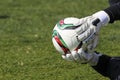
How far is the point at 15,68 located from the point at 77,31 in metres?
2.71

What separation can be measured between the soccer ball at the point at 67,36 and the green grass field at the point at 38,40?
163 centimetres

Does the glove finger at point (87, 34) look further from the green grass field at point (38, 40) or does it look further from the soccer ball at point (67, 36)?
the green grass field at point (38, 40)

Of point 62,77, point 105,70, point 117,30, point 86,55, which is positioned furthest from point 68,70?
point 117,30

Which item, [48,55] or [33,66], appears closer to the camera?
[33,66]

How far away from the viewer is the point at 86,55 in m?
5.96

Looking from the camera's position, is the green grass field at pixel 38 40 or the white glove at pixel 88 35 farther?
the green grass field at pixel 38 40

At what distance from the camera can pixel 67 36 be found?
590 cm

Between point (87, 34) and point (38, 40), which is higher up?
point (87, 34)

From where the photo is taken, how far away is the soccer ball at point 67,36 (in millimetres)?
5871

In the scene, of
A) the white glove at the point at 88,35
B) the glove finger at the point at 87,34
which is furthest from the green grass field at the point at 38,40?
the glove finger at the point at 87,34

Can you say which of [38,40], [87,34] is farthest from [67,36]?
[38,40]

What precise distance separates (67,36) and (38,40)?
16.2 feet

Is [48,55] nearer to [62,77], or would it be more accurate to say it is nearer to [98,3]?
[62,77]

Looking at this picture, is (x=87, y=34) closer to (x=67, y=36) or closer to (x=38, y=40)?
(x=67, y=36)
